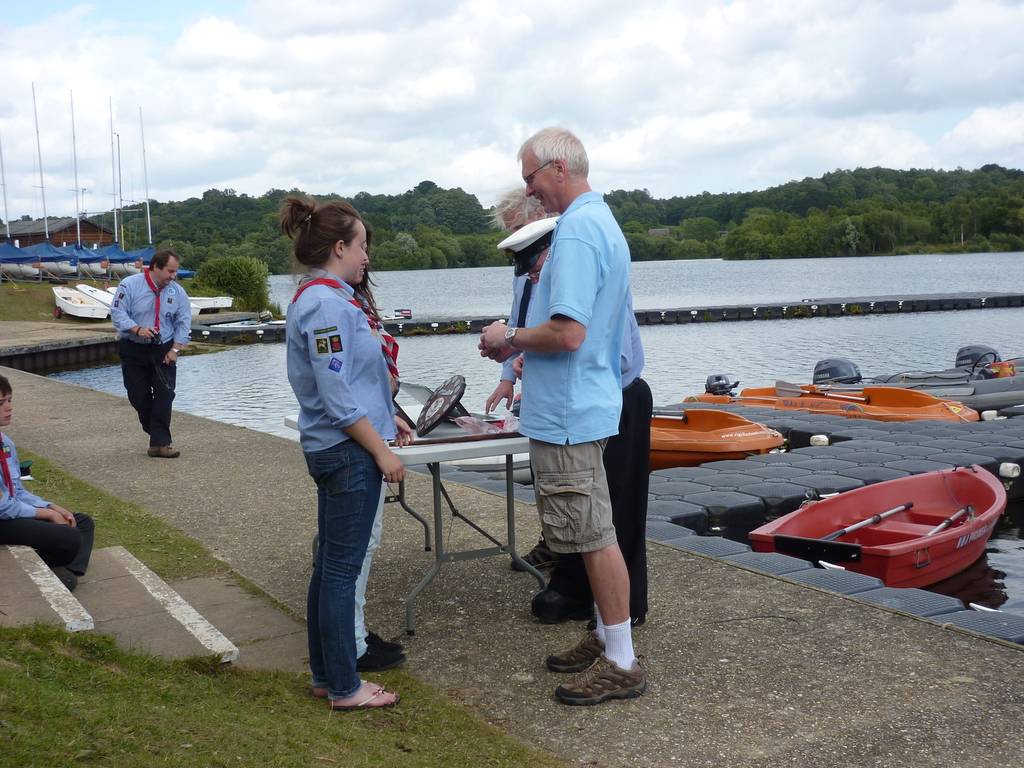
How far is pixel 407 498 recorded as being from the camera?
782cm

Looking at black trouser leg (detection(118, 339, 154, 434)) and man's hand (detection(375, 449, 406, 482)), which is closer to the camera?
man's hand (detection(375, 449, 406, 482))

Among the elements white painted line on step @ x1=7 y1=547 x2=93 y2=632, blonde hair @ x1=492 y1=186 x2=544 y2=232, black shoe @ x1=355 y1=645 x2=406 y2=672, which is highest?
blonde hair @ x1=492 y1=186 x2=544 y2=232

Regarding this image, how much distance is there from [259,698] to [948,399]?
15.8m

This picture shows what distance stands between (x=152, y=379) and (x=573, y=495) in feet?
23.2

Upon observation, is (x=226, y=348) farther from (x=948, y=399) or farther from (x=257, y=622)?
(x=257, y=622)

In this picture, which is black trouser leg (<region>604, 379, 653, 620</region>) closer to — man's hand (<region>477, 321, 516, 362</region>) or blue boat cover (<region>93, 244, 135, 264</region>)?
man's hand (<region>477, 321, 516, 362</region>)

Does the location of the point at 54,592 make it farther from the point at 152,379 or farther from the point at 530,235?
the point at 152,379

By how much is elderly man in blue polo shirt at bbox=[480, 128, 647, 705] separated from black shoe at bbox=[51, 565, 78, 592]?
2.68 meters

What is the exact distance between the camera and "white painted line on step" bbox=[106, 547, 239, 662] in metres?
4.42

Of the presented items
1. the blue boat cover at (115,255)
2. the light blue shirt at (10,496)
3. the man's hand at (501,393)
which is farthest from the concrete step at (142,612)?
the blue boat cover at (115,255)

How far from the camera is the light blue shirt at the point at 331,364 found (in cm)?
382

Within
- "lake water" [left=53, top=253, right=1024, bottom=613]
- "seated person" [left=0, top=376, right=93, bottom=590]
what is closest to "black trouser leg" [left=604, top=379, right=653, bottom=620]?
"seated person" [left=0, top=376, right=93, bottom=590]

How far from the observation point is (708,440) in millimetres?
13133

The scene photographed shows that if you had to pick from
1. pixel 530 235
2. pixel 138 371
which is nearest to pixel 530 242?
pixel 530 235
